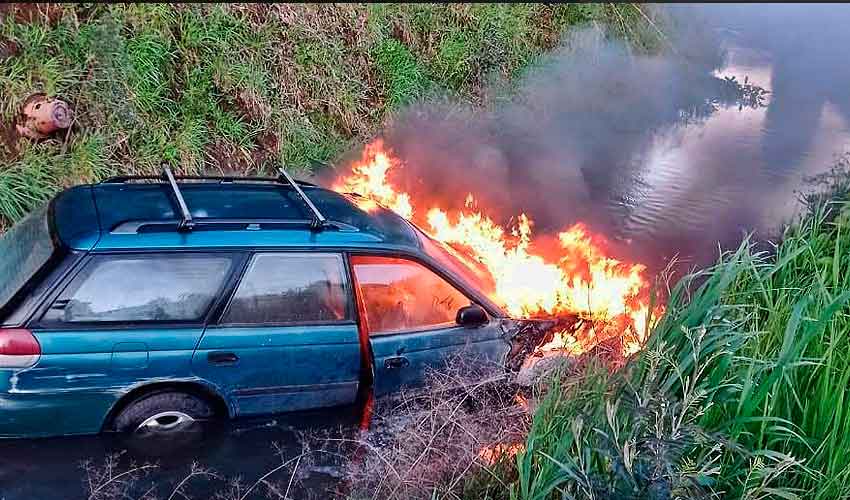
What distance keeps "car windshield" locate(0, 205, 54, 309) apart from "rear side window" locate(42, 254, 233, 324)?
0.27 metres

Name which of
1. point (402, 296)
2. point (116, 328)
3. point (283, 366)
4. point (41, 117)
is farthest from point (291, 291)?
point (41, 117)

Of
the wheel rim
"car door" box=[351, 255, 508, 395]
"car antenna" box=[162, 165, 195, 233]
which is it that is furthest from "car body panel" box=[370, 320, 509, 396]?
"car antenna" box=[162, 165, 195, 233]

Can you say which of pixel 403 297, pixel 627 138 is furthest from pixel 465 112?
pixel 403 297

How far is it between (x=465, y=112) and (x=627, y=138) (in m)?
2.70

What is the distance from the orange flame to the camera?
5.12 m

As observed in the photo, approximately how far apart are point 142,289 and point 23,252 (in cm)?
81

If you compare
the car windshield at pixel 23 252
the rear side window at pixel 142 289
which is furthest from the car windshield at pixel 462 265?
the car windshield at pixel 23 252

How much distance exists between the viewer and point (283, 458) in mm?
4707

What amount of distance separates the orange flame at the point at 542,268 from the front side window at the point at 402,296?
463 mm

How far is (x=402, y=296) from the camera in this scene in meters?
4.80

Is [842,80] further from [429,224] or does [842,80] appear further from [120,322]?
[120,322]

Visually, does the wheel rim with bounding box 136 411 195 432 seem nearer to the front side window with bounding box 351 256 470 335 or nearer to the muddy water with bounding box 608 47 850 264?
the front side window with bounding box 351 256 470 335

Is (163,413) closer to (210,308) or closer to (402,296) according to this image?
(210,308)

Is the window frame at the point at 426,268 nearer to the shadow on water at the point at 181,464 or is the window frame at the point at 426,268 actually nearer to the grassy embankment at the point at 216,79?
the shadow on water at the point at 181,464
